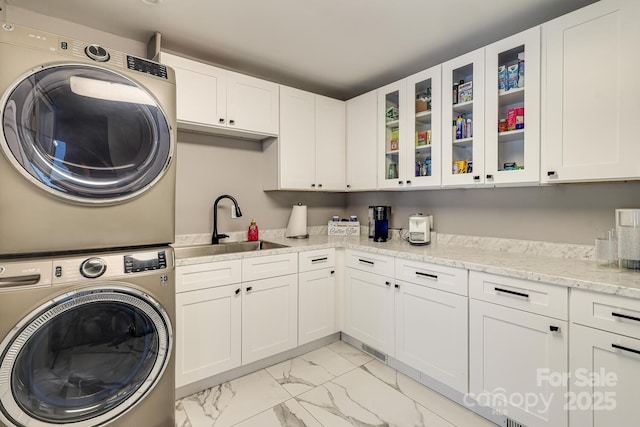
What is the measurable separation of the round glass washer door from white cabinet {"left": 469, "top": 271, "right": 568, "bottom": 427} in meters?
1.88

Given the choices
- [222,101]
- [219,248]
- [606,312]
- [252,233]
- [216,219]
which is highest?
[222,101]

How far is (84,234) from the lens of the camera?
1.27 meters

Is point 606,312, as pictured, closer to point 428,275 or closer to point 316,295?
point 428,275

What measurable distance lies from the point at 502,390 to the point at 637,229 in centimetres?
107

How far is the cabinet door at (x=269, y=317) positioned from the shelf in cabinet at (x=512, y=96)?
1.90 metres

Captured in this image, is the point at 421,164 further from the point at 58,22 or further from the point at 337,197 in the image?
the point at 58,22

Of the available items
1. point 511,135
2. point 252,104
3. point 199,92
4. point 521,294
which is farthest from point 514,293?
point 199,92

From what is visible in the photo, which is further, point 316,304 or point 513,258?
point 316,304

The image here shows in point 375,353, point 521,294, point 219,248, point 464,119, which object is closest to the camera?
point 521,294

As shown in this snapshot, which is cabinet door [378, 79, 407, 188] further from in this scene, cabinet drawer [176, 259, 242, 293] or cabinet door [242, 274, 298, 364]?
cabinet drawer [176, 259, 242, 293]

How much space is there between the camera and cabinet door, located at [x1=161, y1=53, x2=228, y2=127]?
6.82 ft

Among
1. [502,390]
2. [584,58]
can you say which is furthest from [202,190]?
[584,58]

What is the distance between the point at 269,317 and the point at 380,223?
1250 mm

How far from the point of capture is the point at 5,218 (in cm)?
113
